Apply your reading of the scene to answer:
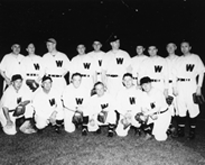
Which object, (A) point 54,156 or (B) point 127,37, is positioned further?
(B) point 127,37

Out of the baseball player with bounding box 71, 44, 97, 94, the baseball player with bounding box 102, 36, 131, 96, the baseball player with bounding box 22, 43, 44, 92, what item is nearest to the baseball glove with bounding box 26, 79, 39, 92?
the baseball player with bounding box 22, 43, 44, 92

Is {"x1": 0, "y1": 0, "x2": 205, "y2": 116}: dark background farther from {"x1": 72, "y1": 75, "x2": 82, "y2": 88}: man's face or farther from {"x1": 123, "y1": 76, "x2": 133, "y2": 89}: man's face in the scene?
{"x1": 72, "y1": 75, "x2": 82, "y2": 88}: man's face

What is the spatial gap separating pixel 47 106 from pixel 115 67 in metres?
1.73

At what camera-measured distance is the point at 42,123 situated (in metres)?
4.91

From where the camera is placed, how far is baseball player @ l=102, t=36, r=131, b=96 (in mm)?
5609

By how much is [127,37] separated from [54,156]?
419cm

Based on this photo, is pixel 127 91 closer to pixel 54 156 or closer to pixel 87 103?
pixel 87 103

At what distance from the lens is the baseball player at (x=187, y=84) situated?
189 inches

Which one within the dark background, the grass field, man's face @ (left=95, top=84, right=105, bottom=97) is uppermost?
the dark background

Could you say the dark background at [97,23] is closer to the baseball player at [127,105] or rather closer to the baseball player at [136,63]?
the baseball player at [136,63]

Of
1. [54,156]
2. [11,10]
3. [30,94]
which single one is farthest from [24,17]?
[54,156]

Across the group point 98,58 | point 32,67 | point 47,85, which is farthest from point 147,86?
point 32,67

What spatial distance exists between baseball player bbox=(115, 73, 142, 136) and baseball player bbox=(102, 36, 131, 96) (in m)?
0.78

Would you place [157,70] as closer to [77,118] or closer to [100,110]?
[100,110]
